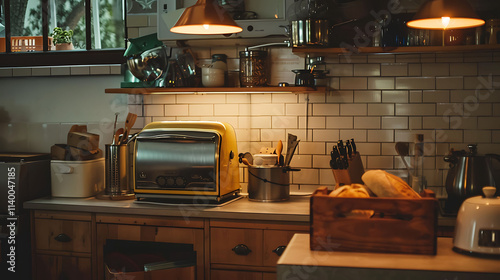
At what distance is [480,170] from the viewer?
9.06ft

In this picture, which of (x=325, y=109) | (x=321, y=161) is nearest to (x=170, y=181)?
(x=321, y=161)

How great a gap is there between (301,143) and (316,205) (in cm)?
170

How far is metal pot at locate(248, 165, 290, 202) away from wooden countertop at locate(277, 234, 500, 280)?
1.41 m

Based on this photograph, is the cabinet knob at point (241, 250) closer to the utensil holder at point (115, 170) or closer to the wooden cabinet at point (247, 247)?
the wooden cabinet at point (247, 247)

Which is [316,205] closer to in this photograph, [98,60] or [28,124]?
[98,60]

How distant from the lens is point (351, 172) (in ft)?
9.92

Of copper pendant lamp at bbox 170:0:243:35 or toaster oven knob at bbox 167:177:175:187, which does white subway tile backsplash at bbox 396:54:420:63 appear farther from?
toaster oven knob at bbox 167:177:175:187

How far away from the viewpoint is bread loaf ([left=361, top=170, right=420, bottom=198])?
1.81 meters

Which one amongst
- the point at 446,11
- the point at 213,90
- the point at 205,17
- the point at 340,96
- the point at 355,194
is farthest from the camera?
the point at 340,96

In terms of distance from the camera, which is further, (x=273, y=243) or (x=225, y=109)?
(x=225, y=109)

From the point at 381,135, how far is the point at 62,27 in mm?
2378

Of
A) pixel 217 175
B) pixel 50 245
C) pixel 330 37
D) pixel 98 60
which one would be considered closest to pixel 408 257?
pixel 217 175

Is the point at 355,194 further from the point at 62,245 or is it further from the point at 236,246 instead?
→ the point at 62,245

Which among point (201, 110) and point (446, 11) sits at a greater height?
point (446, 11)
